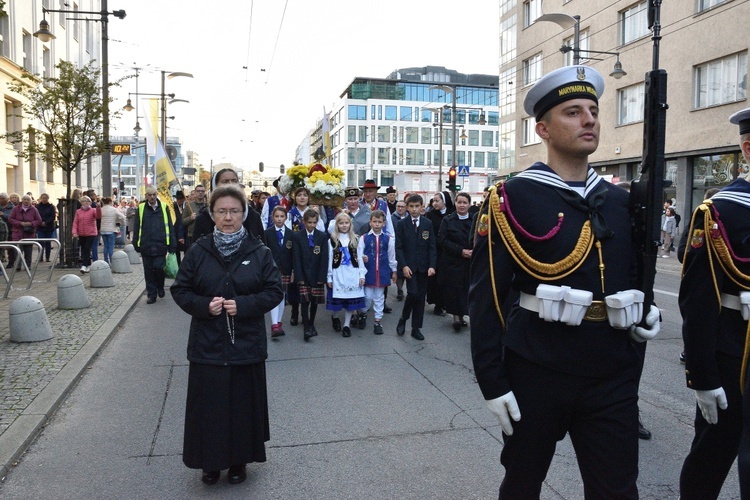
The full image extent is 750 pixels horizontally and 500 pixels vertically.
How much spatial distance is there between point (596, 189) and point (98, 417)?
14.6ft

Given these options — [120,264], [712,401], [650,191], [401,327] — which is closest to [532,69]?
[120,264]

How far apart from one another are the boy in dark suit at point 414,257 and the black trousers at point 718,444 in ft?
18.7

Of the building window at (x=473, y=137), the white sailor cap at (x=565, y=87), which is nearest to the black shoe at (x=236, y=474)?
the white sailor cap at (x=565, y=87)

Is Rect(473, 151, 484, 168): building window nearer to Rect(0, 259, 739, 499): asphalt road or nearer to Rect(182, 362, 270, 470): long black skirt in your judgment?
Rect(0, 259, 739, 499): asphalt road

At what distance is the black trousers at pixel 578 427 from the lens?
92.0 inches

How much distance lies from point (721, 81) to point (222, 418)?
945 inches

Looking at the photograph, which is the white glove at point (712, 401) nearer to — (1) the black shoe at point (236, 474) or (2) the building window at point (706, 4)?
(1) the black shoe at point (236, 474)

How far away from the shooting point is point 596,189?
2.57 metres

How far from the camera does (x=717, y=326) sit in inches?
113

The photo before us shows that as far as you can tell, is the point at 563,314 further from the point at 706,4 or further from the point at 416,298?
the point at 706,4

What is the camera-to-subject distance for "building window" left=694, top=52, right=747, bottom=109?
2178 centimetres

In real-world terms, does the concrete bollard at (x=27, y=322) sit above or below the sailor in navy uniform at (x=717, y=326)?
below

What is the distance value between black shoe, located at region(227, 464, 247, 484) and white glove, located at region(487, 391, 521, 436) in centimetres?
218

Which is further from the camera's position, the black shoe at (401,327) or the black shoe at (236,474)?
the black shoe at (401,327)
